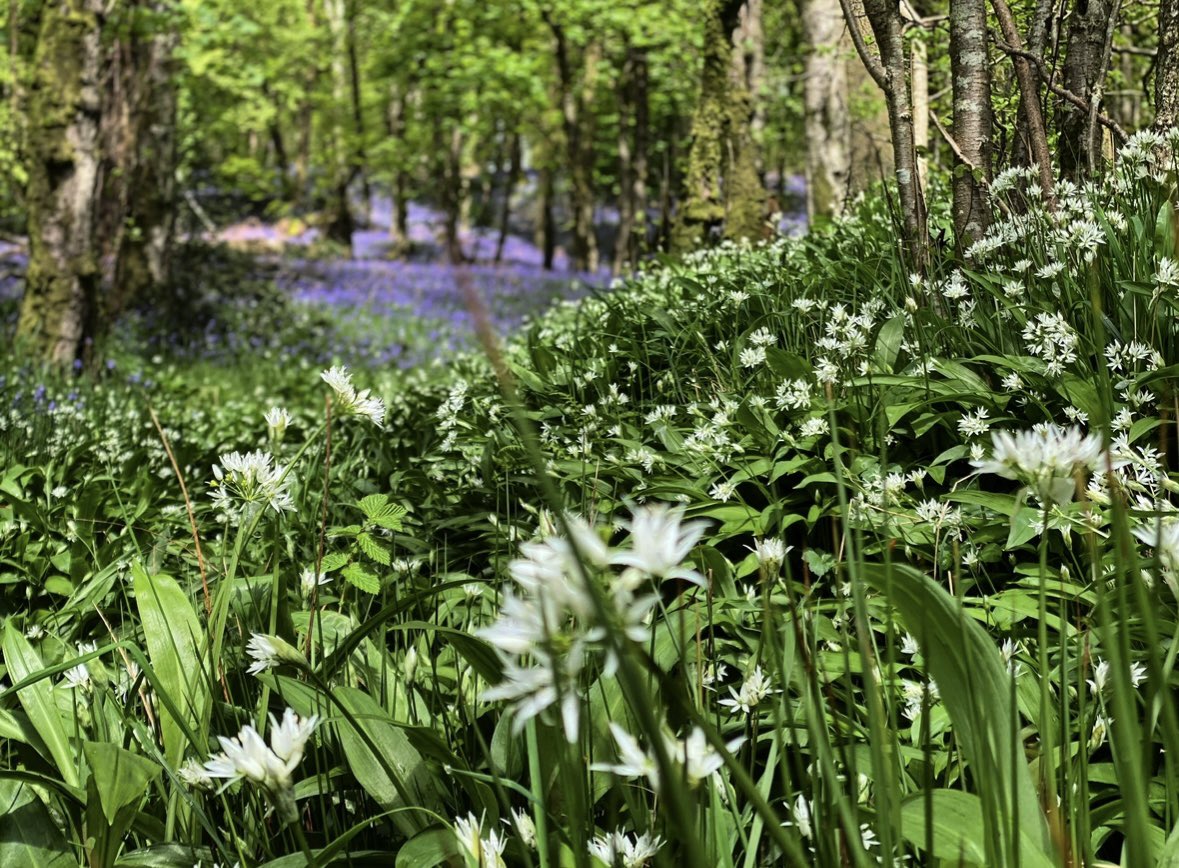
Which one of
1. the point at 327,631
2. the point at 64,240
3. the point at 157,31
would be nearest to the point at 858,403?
the point at 327,631

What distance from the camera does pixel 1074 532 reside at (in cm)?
174

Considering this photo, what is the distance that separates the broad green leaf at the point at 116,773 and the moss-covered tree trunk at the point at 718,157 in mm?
6196

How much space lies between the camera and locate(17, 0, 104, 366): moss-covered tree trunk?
661 centimetres

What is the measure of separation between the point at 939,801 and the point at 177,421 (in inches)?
197

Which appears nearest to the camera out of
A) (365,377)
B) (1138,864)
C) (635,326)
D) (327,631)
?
(1138,864)

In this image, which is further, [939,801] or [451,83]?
[451,83]

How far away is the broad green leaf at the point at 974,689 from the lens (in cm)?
87

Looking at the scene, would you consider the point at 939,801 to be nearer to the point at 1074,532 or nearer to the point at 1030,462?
the point at 1030,462

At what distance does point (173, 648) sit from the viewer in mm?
1541

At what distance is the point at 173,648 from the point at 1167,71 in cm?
360

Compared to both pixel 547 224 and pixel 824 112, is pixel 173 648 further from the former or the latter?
pixel 547 224

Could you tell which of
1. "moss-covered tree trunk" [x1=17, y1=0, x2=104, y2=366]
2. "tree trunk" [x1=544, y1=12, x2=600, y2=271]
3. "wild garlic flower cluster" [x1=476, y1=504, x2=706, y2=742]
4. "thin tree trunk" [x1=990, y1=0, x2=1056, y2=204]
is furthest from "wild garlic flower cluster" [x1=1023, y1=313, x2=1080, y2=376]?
"tree trunk" [x1=544, y1=12, x2=600, y2=271]

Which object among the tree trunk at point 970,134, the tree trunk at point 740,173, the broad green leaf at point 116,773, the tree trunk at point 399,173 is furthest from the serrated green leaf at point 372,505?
the tree trunk at point 399,173

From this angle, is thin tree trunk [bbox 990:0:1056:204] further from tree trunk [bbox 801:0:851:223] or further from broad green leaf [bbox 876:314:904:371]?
tree trunk [bbox 801:0:851:223]
